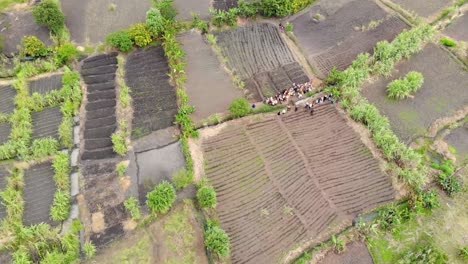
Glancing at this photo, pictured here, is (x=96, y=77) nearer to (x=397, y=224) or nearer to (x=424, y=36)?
(x=397, y=224)

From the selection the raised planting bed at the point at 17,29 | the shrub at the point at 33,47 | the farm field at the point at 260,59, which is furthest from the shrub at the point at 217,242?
the raised planting bed at the point at 17,29

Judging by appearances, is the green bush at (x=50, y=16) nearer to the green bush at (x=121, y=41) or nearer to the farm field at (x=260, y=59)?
the green bush at (x=121, y=41)

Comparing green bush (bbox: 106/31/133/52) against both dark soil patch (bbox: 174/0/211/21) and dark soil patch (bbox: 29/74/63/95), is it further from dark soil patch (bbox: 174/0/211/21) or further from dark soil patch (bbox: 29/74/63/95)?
dark soil patch (bbox: 174/0/211/21)

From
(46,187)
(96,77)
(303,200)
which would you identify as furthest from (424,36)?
(46,187)

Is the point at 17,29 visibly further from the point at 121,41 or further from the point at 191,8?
the point at 191,8

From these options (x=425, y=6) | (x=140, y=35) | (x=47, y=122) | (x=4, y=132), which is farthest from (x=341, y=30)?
(x=4, y=132)

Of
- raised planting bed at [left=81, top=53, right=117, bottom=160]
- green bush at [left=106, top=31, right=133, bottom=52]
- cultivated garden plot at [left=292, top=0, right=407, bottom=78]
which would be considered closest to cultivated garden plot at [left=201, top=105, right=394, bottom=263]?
cultivated garden plot at [left=292, top=0, right=407, bottom=78]
